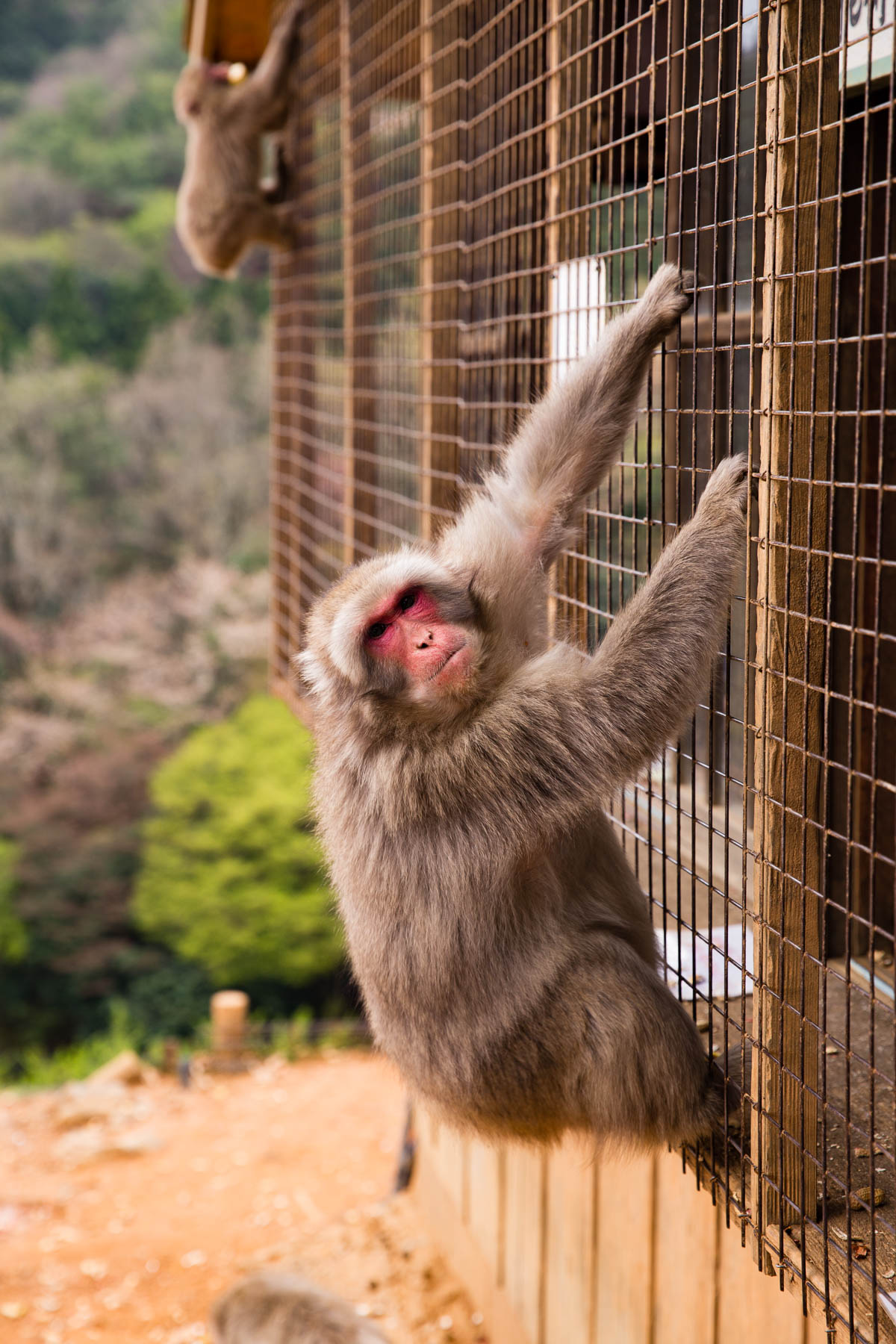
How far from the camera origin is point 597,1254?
9.87ft

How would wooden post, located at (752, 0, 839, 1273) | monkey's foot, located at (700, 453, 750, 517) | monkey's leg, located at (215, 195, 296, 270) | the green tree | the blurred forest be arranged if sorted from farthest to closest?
the blurred forest → the green tree → monkey's leg, located at (215, 195, 296, 270) → monkey's foot, located at (700, 453, 750, 517) → wooden post, located at (752, 0, 839, 1273)

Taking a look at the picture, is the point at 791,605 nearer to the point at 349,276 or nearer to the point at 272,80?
the point at 349,276

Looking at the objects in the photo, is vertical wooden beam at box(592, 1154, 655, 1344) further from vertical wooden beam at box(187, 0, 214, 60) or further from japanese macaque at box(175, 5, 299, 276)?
vertical wooden beam at box(187, 0, 214, 60)

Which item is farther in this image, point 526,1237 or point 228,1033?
point 228,1033

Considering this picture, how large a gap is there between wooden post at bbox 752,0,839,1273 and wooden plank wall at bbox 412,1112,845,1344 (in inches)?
13.3

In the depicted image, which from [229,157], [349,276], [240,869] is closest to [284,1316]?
[349,276]

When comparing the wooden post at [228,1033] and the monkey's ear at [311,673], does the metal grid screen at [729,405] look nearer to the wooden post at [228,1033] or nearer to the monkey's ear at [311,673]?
the monkey's ear at [311,673]

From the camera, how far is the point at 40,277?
62.6ft

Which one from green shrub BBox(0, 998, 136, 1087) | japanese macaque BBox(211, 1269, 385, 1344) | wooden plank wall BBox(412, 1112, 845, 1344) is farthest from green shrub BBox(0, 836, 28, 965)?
japanese macaque BBox(211, 1269, 385, 1344)

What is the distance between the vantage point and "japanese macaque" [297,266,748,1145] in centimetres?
203

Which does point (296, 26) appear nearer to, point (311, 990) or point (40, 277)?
point (311, 990)

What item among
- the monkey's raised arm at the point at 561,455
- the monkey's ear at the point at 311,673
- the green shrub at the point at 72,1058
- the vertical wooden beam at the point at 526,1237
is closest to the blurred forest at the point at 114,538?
the green shrub at the point at 72,1058

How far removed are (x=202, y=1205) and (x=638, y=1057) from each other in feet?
15.6

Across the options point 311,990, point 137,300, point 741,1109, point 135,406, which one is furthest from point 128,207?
point 741,1109
